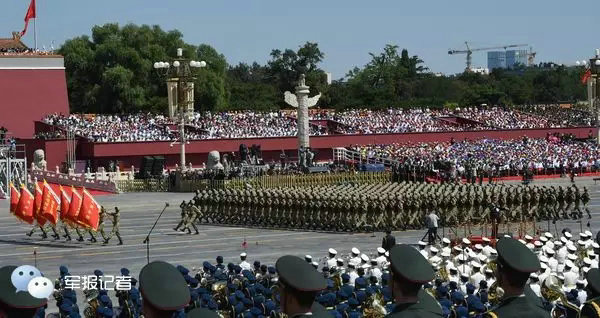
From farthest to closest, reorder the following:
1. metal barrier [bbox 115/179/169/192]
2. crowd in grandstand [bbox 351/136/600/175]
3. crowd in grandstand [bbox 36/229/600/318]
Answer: crowd in grandstand [bbox 351/136/600/175]
metal barrier [bbox 115/179/169/192]
crowd in grandstand [bbox 36/229/600/318]

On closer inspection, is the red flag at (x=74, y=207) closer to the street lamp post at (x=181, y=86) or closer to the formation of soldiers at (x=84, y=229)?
the formation of soldiers at (x=84, y=229)

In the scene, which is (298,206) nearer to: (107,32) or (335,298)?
(335,298)

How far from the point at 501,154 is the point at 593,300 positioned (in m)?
46.2

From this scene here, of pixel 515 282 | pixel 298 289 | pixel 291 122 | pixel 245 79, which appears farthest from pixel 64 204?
pixel 245 79

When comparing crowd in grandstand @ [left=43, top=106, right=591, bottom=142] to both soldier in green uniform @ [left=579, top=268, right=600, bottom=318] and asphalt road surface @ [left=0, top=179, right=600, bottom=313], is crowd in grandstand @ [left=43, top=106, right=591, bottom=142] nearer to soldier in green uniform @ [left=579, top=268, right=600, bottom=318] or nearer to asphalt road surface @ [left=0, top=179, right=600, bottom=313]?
asphalt road surface @ [left=0, top=179, right=600, bottom=313]

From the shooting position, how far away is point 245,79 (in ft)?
342

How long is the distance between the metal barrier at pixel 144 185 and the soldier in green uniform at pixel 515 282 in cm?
3796

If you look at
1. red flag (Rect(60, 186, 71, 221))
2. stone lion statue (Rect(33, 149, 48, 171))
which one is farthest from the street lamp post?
red flag (Rect(60, 186, 71, 221))

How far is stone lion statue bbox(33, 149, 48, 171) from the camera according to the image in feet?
151

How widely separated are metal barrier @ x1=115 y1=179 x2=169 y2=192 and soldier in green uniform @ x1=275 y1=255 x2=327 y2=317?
125 feet

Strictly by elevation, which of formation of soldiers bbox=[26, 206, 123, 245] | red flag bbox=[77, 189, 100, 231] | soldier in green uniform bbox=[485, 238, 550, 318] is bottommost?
formation of soldiers bbox=[26, 206, 123, 245]

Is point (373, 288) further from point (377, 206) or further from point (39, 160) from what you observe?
point (39, 160)

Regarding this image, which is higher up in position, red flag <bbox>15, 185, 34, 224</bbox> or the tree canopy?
the tree canopy

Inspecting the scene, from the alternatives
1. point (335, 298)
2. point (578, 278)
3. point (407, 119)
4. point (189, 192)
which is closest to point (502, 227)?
point (578, 278)
